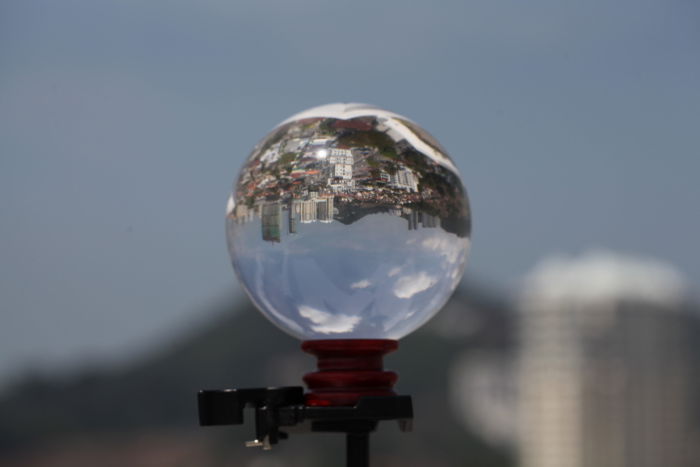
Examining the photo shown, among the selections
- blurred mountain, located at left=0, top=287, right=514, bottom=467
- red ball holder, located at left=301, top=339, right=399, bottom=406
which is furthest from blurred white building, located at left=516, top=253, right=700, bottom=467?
red ball holder, located at left=301, top=339, right=399, bottom=406

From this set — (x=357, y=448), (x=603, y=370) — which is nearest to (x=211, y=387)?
(x=603, y=370)

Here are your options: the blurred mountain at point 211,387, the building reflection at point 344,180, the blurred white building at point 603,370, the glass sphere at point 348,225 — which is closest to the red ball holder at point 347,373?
the glass sphere at point 348,225

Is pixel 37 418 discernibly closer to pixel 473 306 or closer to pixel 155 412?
pixel 155 412

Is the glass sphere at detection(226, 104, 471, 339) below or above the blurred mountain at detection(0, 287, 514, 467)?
above

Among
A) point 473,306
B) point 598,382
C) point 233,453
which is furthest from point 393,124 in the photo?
point 473,306

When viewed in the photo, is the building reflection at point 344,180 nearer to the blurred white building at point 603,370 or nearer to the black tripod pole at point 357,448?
the black tripod pole at point 357,448

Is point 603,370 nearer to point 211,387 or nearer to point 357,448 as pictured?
point 211,387

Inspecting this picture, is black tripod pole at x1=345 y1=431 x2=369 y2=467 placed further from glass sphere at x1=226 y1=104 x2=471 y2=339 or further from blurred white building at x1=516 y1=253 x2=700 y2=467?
blurred white building at x1=516 y1=253 x2=700 y2=467
